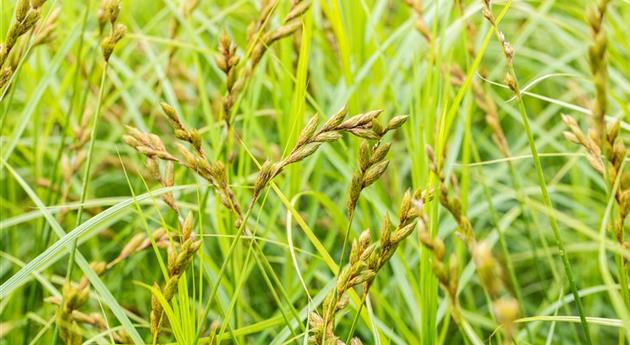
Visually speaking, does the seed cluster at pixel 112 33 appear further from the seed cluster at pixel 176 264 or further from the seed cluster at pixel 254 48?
the seed cluster at pixel 176 264

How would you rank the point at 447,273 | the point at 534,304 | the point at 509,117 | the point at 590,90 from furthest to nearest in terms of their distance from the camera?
the point at 509,117, the point at 590,90, the point at 534,304, the point at 447,273

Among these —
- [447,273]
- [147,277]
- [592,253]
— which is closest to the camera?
[447,273]

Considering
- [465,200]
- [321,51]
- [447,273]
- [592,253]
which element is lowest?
[592,253]

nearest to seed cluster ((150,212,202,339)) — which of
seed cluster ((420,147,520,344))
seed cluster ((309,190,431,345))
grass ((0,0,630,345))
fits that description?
grass ((0,0,630,345))

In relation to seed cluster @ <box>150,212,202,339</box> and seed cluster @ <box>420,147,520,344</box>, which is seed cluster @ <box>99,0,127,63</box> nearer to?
seed cluster @ <box>150,212,202,339</box>

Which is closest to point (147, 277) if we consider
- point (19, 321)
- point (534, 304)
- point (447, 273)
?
point (19, 321)

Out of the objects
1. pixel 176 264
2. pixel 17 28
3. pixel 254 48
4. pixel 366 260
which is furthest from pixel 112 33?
pixel 366 260

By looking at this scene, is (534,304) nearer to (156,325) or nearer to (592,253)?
(592,253)

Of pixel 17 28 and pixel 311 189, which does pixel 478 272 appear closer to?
pixel 17 28

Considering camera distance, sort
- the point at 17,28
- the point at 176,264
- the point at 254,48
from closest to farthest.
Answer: the point at 176,264, the point at 17,28, the point at 254,48
